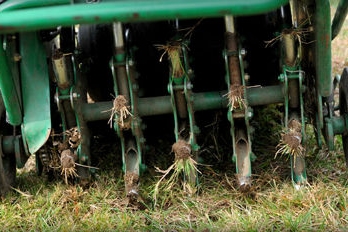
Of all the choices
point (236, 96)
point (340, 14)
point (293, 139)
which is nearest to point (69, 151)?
point (236, 96)

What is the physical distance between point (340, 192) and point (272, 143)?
657 mm

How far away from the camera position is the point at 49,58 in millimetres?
3027

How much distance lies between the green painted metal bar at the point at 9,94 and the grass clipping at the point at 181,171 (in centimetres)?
63

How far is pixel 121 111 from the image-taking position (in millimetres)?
2744

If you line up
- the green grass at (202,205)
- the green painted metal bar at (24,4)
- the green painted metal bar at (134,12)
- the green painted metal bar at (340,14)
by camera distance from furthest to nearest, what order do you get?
1. the green painted metal bar at (340,14)
2. the green grass at (202,205)
3. the green painted metal bar at (24,4)
4. the green painted metal bar at (134,12)

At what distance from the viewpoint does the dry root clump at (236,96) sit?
272 centimetres

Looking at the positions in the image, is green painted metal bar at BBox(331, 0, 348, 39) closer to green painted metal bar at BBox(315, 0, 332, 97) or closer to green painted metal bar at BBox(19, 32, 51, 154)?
green painted metal bar at BBox(315, 0, 332, 97)

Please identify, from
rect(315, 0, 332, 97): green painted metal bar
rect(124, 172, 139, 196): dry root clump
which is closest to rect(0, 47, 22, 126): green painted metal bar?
rect(124, 172, 139, 196): dry root clump

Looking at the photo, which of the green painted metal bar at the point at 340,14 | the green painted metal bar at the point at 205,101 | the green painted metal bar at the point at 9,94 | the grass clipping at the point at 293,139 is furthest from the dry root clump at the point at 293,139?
the green painted metal bar at the point at 9,94

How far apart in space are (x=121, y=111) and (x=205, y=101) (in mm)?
368

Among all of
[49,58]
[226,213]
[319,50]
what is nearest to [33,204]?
[49,58]

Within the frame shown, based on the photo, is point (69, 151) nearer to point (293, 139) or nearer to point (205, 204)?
point (205, 204)

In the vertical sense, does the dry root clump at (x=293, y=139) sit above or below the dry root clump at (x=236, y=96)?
below

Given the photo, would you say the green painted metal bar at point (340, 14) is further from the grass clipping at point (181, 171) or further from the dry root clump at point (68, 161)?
the dry root clump at point (68, 161)
